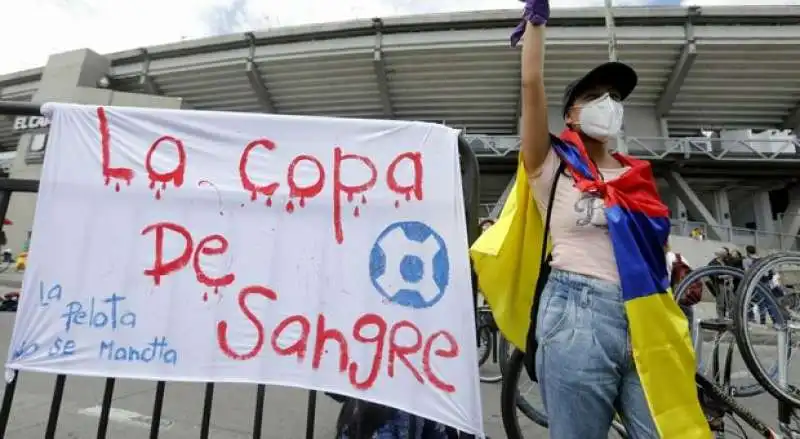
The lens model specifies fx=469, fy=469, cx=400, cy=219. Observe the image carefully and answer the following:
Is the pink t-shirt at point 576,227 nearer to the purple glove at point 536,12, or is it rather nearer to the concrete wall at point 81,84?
the purple glove at point 536,12

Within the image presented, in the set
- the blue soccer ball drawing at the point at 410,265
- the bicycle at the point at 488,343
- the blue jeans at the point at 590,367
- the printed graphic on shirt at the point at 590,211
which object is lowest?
the bicycle at the point at 488,343

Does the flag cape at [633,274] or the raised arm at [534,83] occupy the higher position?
the raised arm at [534,83]

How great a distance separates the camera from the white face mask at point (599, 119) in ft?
5.17

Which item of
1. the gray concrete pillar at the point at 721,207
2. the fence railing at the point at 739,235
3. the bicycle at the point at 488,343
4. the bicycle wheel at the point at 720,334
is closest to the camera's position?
the bicycle wheel at the point at 720,334

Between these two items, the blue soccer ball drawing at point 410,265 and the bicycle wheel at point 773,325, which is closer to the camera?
the blue soccer ball drawing at point 410,265

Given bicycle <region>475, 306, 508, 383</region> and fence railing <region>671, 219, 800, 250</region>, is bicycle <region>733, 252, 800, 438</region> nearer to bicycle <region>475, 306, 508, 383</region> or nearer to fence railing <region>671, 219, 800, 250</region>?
bicycle <region>475, 306, 508, 383</region>

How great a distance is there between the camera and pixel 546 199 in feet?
5.04

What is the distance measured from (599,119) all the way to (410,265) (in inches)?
35.1

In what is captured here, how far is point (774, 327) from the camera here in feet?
8.86

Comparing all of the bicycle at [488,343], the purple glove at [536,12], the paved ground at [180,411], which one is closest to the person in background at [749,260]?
the paved ground at [180,411]

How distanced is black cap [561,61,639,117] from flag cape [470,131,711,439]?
160 millimetres

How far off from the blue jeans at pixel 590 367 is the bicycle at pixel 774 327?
1.51m

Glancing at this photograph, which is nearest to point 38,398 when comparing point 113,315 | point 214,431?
point 214,431

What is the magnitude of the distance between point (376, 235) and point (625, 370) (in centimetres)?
103
